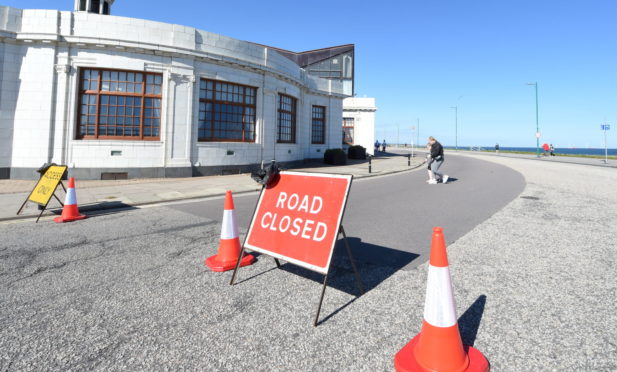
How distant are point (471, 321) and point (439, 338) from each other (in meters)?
0.84

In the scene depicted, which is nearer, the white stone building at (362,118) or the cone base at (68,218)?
the cone base at (68,218)

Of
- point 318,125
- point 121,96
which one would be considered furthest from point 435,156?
point 318,125

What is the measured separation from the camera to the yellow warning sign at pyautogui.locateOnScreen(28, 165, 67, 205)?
673 cm

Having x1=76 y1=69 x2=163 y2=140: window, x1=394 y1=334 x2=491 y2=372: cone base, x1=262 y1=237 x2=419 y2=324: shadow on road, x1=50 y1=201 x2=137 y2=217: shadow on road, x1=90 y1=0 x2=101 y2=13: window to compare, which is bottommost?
x1=394 y1=334 x2=491 y2=372: cone base

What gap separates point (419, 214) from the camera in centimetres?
733

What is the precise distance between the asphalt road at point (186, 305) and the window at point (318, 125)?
66.4 feet

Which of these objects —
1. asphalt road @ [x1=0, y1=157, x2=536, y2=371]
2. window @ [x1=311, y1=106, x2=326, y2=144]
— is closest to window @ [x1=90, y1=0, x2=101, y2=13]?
window @ [x1=311, y1=106, x2=326, y2=144]

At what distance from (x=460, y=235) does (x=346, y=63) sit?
3313 centimetres

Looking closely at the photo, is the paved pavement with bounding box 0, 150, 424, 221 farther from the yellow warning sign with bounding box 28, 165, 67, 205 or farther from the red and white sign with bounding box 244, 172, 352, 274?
the red and white sign with bounding box 244, 172, 352, 274

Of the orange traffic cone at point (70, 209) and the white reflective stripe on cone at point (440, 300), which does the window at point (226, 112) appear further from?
the white reflective stripe on cone at point (440, 300)

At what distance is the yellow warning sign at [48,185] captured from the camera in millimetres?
6733

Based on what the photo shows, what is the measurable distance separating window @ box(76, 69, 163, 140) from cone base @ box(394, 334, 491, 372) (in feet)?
46.0

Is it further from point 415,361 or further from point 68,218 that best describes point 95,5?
point 415,361

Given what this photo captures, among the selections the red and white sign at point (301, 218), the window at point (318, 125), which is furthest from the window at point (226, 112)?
the red and white sign at point (301, 218)
